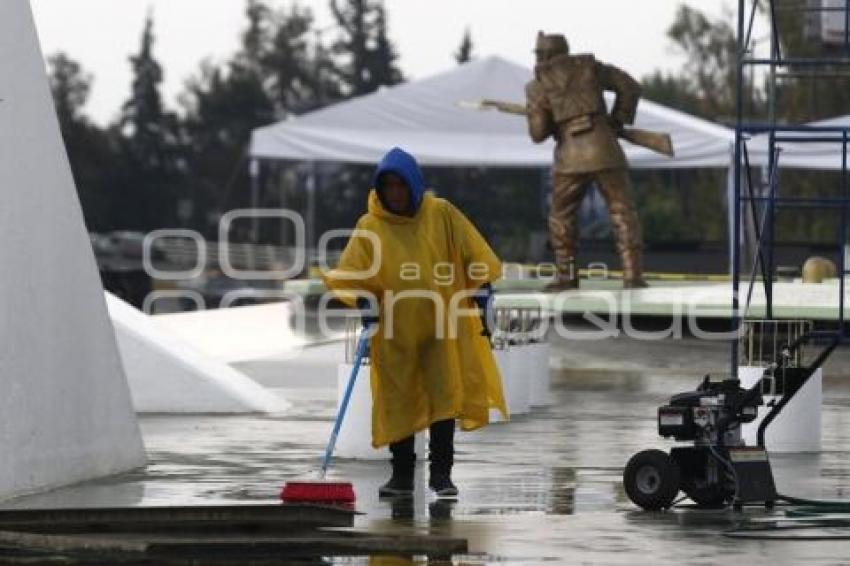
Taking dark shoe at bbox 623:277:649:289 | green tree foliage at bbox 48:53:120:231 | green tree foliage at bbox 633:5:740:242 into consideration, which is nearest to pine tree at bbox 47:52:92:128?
green tree foliage at bbox 48:53:120:231

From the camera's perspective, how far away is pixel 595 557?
11914 millimetres

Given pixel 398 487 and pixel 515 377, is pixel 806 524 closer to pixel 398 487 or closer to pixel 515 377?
pixel 398 487

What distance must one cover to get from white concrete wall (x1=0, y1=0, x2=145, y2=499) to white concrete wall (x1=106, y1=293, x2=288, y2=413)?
5.18 m

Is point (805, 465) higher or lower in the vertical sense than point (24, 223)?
lower

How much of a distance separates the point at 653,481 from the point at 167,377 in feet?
25.8

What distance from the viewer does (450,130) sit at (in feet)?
164

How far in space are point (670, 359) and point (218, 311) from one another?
12.5 m

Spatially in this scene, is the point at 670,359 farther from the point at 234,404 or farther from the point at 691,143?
the point at 691,143

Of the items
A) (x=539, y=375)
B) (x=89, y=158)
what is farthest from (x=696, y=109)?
(x=539, y=375)

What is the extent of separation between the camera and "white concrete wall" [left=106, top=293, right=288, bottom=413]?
20.9 m

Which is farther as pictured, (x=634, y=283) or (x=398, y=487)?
(x=634, y=283)

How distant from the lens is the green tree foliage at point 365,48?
144m

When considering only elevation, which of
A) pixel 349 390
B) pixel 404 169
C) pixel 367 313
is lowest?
pixel 349 390

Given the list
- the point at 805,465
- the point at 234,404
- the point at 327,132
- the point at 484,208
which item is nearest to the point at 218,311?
the point at 327,132
